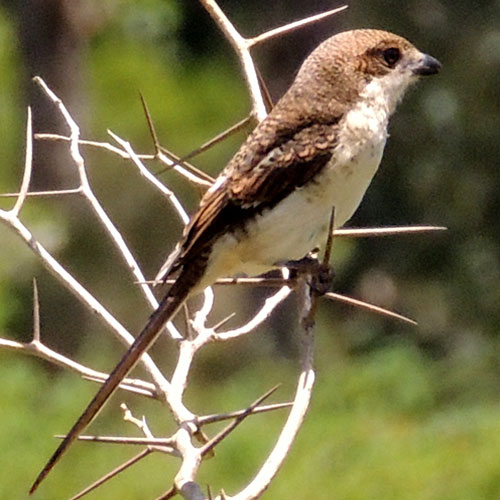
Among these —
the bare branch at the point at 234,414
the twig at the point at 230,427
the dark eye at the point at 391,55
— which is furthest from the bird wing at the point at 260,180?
the twig at the point at 230,427

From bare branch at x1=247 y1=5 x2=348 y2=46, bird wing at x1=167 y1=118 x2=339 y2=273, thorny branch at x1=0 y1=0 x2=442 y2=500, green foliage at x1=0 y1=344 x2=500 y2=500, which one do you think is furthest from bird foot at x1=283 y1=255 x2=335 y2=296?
green foliage at x1=0 y1=344 x2=500 y2=500

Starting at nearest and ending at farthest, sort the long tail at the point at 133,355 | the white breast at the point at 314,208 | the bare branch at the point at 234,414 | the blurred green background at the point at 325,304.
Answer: the bare branch at the point at 234,414
the long tail at the point at 133,355
the white breast at the point at 314,208
the blurred green background at the point at 325,304

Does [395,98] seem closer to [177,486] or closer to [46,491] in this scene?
[177,486]

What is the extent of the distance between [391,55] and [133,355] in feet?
3.74

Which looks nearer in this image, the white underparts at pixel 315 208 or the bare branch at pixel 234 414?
the bare branch at pixel 234 414

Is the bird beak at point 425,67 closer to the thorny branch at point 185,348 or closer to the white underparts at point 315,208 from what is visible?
the white underparts at point 315,208

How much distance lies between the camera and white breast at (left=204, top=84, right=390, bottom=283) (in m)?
3.35

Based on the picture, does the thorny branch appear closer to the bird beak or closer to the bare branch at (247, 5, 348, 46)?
the bare branch at (247, 5, 348, 46)

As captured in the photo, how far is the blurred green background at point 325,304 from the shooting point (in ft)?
19.7

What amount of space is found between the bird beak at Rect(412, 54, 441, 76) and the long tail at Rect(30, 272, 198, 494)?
794mm

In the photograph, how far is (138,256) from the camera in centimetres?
1005

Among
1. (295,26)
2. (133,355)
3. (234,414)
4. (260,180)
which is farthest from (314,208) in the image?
(234,414)

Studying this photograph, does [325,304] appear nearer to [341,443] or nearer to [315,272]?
[341,443]


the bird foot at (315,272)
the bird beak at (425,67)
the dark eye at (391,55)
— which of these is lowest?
the bird foot at (315,272)
